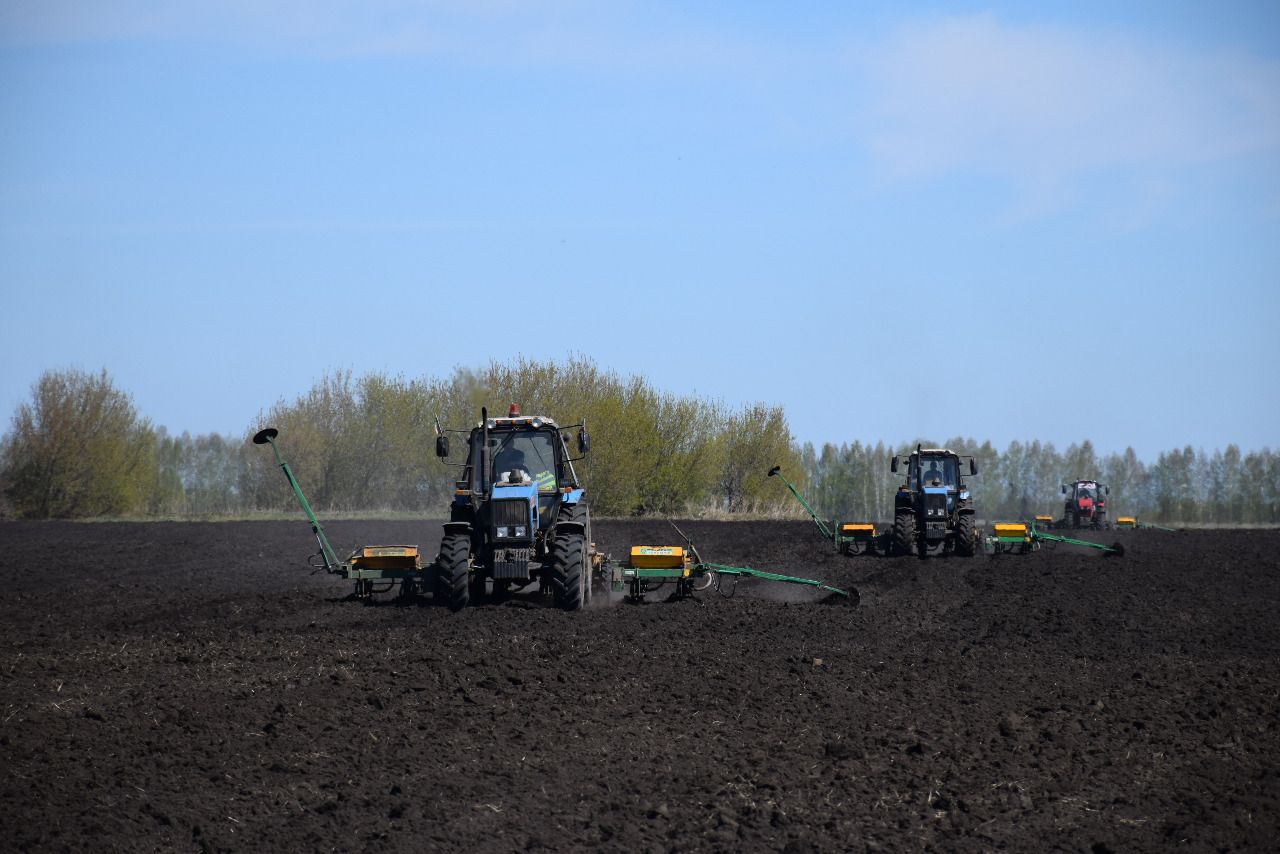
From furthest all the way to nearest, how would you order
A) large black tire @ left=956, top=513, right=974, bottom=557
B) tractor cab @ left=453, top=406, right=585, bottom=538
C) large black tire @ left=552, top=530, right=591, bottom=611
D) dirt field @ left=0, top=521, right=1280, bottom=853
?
1. large black tire @ left=956, top=513, right=974, bottom=557
2. tractor cab @ left=453, top=406, right=585, bottom=538
3. large black tire @ left=552, top=530, right=591, bottom=611
4. dirt field @ left=0, top=521, right=1280, bottom=853

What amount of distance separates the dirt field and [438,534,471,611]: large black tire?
12.0 inches

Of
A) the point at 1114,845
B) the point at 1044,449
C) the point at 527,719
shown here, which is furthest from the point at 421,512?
the point at 1044,449

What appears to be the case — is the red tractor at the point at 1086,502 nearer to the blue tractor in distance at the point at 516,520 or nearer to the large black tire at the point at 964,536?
Result: the large black tire at the point at 964,536

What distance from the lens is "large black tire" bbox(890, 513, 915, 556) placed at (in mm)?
26797

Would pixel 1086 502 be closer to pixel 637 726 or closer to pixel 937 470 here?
pixel 937 470

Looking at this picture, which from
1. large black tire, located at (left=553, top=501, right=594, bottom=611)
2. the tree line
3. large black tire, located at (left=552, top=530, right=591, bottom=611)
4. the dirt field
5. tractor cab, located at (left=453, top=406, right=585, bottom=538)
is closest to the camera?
the dirt field

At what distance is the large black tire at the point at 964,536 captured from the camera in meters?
26.9

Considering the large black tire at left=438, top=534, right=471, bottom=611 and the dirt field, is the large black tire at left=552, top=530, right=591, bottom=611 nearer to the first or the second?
the dirt field

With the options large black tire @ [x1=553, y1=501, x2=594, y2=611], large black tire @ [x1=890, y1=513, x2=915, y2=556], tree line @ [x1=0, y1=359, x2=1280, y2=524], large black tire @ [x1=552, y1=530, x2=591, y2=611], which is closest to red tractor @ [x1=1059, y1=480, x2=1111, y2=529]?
tree line @ [x1=0, y1=359, x2=1280, y2=524]

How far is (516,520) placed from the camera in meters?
15.8

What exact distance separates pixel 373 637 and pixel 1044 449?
10070cm

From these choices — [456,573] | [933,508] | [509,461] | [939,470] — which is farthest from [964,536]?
[456,573]

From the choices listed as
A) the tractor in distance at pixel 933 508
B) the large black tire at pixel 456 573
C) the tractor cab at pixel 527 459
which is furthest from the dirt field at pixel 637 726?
the tractor in distance at pixel 933 508

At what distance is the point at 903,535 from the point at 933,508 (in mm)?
931
